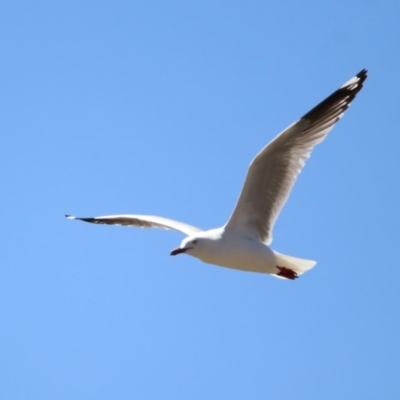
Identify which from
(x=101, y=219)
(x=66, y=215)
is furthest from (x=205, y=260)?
(x=66, y=215)

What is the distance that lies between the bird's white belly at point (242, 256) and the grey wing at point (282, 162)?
211 millimetres

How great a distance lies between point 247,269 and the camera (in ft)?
30.8

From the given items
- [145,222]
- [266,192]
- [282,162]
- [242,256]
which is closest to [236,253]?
[242,256]

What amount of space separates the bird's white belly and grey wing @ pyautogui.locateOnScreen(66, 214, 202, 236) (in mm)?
951

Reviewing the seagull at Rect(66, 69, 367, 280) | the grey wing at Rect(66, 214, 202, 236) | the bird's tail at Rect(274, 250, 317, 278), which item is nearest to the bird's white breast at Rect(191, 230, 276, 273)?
the seagull at Rect(66, 69, 367, 280)

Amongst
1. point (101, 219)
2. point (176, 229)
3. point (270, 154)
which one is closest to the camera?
point (270, 154)

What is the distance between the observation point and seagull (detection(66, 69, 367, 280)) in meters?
9.23

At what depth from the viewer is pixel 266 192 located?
9.45m

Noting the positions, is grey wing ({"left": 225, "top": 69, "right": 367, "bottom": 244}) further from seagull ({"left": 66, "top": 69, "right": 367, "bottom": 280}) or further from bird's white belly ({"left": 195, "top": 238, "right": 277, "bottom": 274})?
bird's white belly ({"left": 195, "top": 238, "right": 277, "bottom": 274})

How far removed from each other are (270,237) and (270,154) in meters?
0.91

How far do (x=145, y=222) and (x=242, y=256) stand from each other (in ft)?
6.95

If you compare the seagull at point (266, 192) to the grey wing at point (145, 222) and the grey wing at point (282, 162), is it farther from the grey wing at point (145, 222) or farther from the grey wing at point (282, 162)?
the grey wing at point (145, 222)

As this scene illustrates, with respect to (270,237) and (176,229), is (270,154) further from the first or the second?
(176,229)

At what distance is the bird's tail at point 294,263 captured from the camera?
9.58m
